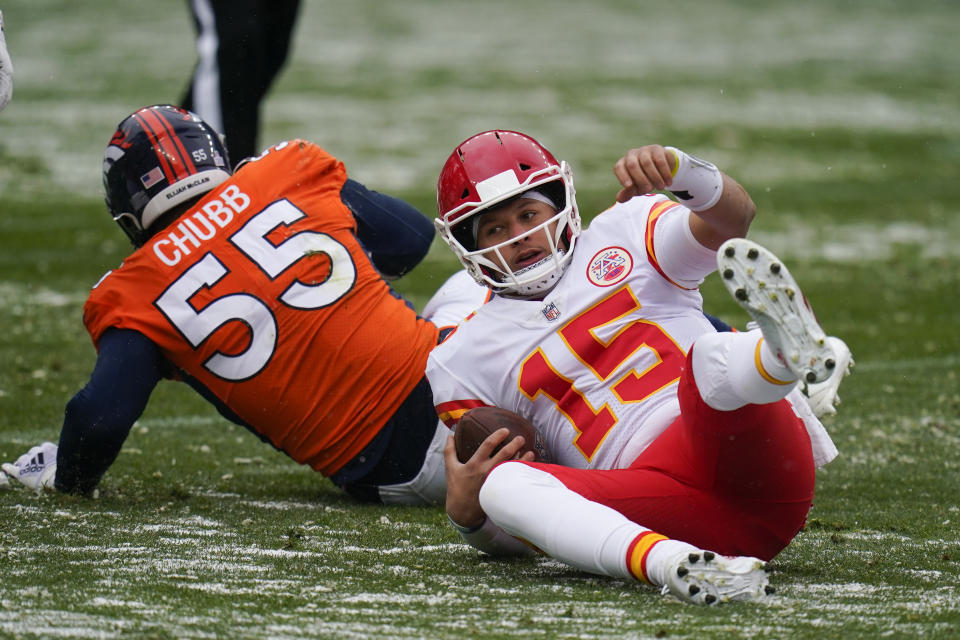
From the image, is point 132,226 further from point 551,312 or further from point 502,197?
point 551,312

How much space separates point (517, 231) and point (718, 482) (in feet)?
2.63

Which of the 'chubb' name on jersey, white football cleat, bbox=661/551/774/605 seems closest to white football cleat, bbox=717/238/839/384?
white football cleat, bbox=661/551/774/605

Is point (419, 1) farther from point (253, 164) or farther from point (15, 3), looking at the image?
point (253, 164)

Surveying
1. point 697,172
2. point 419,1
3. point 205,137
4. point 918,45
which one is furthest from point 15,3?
point 697,172

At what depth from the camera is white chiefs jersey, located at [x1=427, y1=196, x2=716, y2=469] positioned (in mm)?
3004

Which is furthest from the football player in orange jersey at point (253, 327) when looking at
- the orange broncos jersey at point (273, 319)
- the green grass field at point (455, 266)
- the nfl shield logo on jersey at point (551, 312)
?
the nfl shield logo on jersey at point (551, 312)

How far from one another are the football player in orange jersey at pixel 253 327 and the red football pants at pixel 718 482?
1.01 m

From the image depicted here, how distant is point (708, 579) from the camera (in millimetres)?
2457

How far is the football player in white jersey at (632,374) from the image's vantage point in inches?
99.7

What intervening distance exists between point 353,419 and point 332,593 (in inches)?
43.0

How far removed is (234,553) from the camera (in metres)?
3.01

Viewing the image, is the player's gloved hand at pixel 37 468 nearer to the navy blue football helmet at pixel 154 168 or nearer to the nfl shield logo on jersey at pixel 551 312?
the navy blue football helmet at pixel 154 168

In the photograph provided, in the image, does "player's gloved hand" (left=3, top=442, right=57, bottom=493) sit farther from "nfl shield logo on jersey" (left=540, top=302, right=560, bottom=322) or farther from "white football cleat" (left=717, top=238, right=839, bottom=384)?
"white football cleat" (left=717, top=238, right=839, bottom=384)

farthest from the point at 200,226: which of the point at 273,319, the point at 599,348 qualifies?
the point at 599,348
